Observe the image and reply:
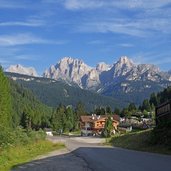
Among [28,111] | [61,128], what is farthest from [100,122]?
[28,111]

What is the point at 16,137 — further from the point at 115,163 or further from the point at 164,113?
the point at 115,163

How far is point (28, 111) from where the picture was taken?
18675cm

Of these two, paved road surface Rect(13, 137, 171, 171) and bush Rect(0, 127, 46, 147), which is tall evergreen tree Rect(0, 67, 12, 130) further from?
paved road surface Rect(13, 137, 171, 171)

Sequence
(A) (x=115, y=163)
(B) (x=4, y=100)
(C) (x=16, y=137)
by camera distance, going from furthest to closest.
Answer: (B) (x=4, y=100)
(C) (x=16, y=137)
(A) (x=115, y=163)

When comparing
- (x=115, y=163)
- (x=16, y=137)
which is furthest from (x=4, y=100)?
(x=115, y=163)

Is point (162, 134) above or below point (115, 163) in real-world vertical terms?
above

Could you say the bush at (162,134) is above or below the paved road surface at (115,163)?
above

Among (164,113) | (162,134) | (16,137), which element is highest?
(164,113)

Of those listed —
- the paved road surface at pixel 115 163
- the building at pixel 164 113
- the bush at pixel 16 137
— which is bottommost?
the paved road surface at pixel 115 163

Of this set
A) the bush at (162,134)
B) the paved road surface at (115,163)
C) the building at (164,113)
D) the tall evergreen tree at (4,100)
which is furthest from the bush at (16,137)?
the tall evergreen tree at (4,100)

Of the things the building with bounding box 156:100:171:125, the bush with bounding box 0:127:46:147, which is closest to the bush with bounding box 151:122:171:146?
the building with bounding box 156:100:171:125

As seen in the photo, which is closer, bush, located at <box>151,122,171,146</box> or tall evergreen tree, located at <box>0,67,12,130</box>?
bush, located at <box>151,122,171,146</box>

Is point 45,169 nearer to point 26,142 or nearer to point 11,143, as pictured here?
point 11,143

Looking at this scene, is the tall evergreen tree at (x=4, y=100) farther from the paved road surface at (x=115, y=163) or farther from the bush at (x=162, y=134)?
the paved road surface at (x=115, y=163)
